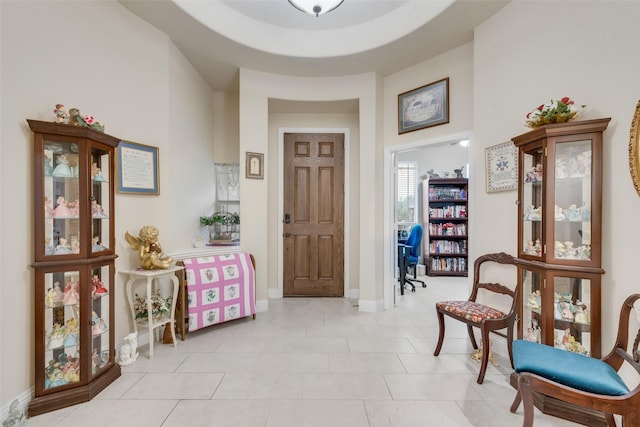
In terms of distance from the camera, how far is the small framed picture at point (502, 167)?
7.91 ft

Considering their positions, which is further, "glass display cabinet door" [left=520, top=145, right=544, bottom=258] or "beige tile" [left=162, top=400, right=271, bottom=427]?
"glass display cabinet door" [left=520, top=145, right=544, bottom=258]

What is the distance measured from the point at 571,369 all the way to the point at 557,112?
5.06 feet

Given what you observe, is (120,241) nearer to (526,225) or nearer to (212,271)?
(212,271)

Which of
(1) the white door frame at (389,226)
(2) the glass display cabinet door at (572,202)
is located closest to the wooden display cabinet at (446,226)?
(1) the white door frame at (389,226)

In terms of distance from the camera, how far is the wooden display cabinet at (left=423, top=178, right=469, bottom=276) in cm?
582

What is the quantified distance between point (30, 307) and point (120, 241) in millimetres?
764

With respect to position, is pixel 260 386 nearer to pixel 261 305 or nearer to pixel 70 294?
pixel 70 294

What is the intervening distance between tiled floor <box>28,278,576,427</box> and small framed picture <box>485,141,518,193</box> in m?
1.52

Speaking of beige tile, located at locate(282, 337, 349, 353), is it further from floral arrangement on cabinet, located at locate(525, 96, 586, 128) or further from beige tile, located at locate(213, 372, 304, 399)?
floral arrangement on cabinet, located at locate(525, 96, 586, 128)

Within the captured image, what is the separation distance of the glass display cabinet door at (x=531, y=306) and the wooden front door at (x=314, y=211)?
96.5 inches

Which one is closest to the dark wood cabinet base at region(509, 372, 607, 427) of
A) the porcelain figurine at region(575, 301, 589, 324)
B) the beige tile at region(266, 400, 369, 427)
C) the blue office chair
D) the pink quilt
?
the porcelain figurine at region(575, 301, 589, 324)

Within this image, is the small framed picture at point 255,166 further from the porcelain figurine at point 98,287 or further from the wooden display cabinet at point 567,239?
the wooden display cabinet at point 567,239

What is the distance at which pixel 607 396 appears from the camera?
1.27 m

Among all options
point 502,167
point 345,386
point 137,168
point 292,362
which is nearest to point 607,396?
point 345,386
